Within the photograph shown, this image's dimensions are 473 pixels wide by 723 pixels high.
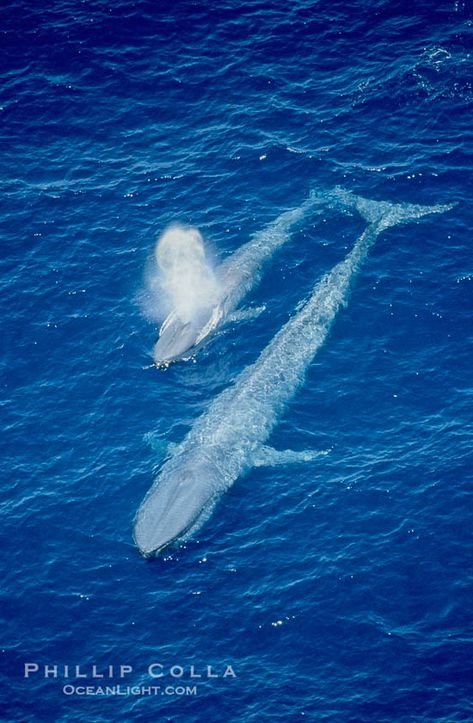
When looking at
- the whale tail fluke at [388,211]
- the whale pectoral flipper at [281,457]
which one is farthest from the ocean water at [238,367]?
the whale tail fluke at [388,211]

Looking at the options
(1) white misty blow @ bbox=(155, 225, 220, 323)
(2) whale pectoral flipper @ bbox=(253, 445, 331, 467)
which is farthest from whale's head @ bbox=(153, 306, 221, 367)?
(2) whale pectoral flipper @ bbox=(253, 445, 331, 467)

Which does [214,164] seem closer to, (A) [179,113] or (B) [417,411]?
(A) [179,113]

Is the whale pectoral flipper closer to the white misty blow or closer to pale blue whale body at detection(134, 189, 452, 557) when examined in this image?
pale blue whale body at detection(134, 189, 452, 557)

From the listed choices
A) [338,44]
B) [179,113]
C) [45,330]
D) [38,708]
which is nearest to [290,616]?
[38,708]

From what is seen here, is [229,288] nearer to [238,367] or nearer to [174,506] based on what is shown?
[238,367]

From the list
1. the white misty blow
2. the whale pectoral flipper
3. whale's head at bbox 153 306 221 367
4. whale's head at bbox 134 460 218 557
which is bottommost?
whale's head at bbox 134 460 218 557

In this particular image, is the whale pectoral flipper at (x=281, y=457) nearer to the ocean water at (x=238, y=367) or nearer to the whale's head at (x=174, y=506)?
the ocean water at (x=238, y=367)
